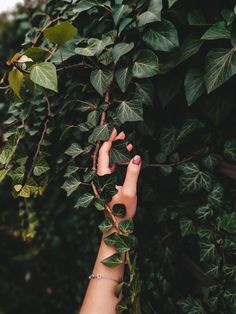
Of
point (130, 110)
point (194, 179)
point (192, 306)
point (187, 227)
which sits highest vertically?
point (130, 110)

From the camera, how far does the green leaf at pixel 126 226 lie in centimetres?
89

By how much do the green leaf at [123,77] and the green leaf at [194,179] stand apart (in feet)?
0.94

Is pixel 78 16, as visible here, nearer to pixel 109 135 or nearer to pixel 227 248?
pixel 109 135

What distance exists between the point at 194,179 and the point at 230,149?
0.42 ft

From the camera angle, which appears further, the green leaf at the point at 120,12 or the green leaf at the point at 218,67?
the green leaf at the point at 120,12

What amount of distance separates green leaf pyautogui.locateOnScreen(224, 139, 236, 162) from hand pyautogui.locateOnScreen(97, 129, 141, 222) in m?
0.25

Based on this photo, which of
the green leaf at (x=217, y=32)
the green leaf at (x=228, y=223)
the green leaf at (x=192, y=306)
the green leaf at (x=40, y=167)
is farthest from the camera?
the green leaf at (x=40, y=167)

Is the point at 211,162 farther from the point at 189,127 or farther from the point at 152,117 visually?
the point at 152,117

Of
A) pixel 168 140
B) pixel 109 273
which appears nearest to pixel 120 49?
pixel 168 140

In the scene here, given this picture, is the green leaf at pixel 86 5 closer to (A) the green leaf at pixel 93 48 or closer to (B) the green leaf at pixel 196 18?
(A) the green leaf at pixel 93 48

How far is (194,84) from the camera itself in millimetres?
903

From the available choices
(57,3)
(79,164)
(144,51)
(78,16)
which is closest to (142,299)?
(79,164)

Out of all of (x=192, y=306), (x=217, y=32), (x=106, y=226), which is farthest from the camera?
(x=192, y=306)

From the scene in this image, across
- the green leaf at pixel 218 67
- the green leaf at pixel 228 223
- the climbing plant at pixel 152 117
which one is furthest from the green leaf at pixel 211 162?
the green leaf at pixel 218 67
